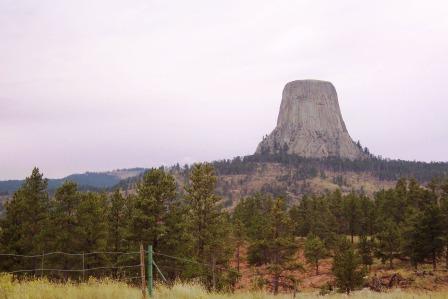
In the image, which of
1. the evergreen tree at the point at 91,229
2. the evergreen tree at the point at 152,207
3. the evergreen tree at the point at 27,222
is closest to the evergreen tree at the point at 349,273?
the evergreen tree at the point at 152,207

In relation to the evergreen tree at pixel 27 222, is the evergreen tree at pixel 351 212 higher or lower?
lower

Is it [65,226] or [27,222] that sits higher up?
[27,222]

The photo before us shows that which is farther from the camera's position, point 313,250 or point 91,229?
point 313,250

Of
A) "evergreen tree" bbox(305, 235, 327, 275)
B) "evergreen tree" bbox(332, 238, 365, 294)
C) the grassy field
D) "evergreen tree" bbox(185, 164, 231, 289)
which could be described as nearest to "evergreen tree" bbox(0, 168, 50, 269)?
"evergreen tree" bbox(185, 164, 231, 289)

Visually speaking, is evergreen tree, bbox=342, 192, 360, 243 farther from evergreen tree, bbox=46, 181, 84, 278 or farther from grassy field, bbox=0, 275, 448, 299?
grassy field, bbox=0, 275, 448, 299

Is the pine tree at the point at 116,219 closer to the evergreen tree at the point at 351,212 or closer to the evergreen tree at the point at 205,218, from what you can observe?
the evergreen tree at the point at 205,218

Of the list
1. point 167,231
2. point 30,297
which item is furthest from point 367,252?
point 30,297

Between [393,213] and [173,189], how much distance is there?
162 ft

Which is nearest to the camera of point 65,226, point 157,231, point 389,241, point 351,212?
point 157,231

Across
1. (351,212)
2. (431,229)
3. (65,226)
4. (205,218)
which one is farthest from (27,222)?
(351,212)

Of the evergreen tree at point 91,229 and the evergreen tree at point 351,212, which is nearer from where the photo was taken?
the evergreen tree at point 91,229

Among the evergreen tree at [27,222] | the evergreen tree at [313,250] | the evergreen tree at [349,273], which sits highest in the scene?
the evergreen tree at [27,222]

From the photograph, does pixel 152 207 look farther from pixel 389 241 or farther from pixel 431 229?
pixel 389 241

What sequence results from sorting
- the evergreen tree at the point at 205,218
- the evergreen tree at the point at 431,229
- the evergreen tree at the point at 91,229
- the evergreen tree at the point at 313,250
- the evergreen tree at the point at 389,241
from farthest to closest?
the evergreen tree at the point at 313,250 → the evergreen tree at the point at 389,241 → the evergreen tree at the point at 431,229 → the evergreen tree at the point at 205,218 → the evergreen tree at the point at 91,229
